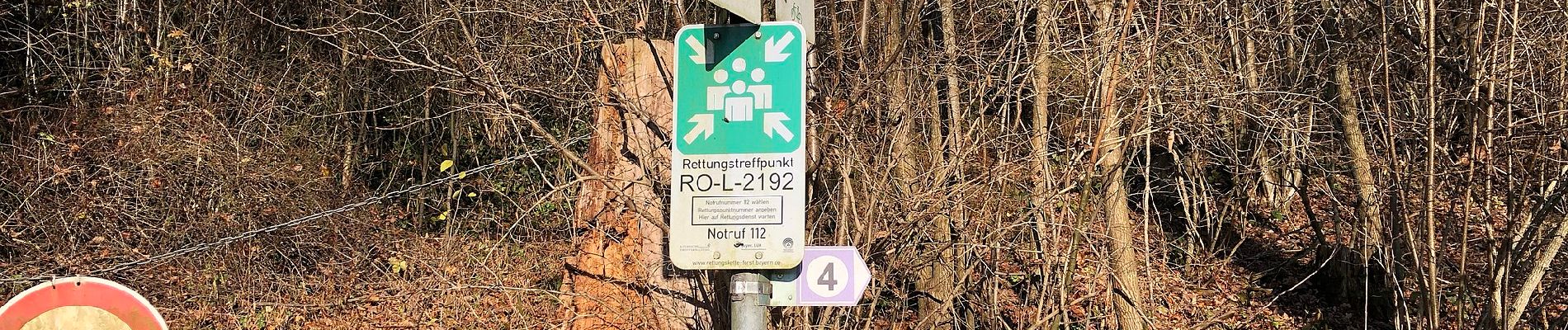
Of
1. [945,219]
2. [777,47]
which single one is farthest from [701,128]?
[945,219]

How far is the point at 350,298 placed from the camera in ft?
33.0

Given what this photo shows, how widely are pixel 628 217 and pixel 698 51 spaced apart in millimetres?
2747

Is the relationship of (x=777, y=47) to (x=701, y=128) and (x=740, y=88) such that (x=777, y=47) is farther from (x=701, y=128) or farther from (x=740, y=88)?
(x=701, y=128)

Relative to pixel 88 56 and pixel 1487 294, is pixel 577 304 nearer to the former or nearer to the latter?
pixel 1487 294

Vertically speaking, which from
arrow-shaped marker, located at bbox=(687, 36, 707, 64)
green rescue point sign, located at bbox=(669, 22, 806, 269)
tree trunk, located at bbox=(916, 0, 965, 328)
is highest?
arrow-shaped marker, located at bbox=(687, 36, 707, 64)

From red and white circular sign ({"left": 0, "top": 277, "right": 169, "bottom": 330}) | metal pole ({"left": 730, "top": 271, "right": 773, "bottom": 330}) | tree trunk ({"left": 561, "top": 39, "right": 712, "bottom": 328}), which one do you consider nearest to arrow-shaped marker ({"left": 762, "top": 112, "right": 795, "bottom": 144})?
metal pole ({"left": 730, "top": 271, "right": 773, "bottom": 330})

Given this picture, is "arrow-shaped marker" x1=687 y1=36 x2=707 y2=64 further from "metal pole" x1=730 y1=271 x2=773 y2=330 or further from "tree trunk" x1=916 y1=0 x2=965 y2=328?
"tree trunk" x1=916 y1=0 x2=965 y2=328

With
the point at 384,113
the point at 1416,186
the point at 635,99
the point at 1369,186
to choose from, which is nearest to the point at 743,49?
the point at 635,99

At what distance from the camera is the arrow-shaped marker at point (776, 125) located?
4227mm

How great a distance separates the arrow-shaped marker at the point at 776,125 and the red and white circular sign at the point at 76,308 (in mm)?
2234

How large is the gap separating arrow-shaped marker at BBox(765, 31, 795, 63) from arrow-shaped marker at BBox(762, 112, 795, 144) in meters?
0.16

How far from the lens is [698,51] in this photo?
14.3 feet

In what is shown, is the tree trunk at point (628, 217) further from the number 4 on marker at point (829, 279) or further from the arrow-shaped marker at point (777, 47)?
the arrow-shaped marker at point (777, 47)

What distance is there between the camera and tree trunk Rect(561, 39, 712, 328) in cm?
669
